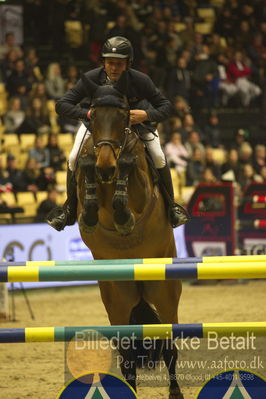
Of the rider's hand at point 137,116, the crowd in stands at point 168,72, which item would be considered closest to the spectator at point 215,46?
the crowd in stands at point 168,72

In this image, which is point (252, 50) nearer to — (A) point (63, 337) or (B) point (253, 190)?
(B) point (253, 190)

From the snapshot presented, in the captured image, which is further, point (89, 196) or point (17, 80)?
point (17, 80)

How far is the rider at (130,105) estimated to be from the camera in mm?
6148

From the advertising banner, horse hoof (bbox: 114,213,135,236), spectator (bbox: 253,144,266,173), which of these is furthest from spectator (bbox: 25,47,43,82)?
horse hoof (bbox: 114,213,135,236)

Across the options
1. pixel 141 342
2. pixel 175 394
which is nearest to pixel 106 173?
pixel 141 342

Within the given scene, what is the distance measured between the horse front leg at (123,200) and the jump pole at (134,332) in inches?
49.4

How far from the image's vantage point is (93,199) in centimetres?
575

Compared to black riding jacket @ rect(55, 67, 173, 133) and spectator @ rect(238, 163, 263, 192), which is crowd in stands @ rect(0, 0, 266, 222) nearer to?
spectator @ rect(238, 163, 263, 192)

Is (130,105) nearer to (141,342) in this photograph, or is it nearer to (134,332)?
(141,342)

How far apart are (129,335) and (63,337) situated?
0.37 m

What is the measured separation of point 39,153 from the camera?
14547mm

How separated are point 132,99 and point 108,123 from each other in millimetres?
709

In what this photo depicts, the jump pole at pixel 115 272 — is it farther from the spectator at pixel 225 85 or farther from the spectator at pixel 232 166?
the spectator at pixel 225 85

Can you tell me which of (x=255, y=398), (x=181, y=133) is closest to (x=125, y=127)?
(x=255, y=398)
